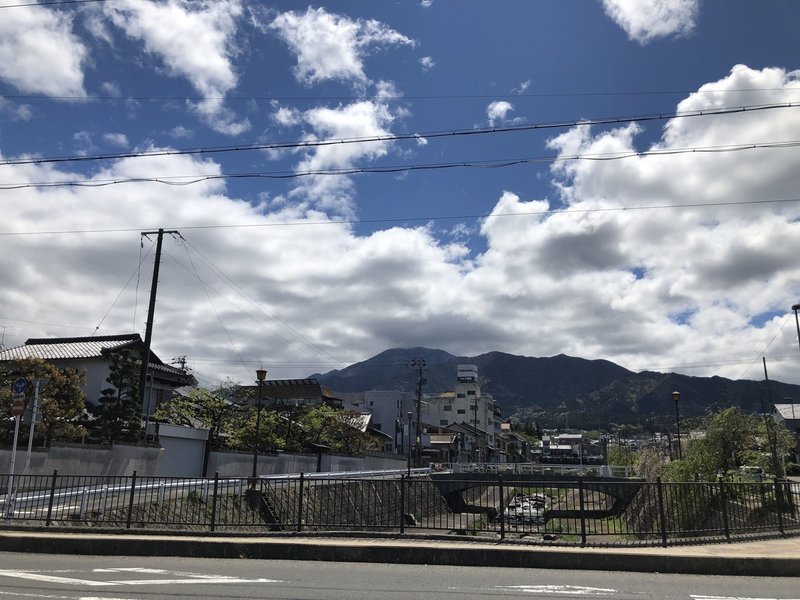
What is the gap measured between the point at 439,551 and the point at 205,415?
31.3m

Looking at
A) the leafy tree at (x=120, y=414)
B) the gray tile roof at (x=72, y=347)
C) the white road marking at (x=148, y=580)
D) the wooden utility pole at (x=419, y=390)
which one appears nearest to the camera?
the white road marking at (x=148, y=580)

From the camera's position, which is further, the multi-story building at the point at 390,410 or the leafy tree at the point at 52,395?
the multi-story building at the point at 390,410

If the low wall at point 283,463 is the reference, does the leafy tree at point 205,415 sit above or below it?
above

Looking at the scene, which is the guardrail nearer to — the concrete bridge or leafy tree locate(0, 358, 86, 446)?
the concrete bridge

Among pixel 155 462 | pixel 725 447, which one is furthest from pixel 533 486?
pixel 725 447

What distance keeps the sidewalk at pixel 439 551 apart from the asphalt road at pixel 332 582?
0.29 metres

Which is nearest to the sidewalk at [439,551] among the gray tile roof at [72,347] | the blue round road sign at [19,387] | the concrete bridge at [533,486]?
the concrete bridge at [533,486]

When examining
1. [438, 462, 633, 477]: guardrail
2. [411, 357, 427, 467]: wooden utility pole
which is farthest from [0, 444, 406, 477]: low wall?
[411, 357, 427, 467]: wooden utility pole

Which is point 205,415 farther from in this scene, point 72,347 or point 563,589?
point 563,589

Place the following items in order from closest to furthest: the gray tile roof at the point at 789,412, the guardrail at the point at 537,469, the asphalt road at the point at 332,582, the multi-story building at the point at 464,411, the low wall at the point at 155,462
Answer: the asphalt road at the point at 332,582 → the low wall at the point at 155,462 → the guardrail at the point at 537,469 → the gray tile roof at the point at 789,412 → the multi-story building at the point at 464,411

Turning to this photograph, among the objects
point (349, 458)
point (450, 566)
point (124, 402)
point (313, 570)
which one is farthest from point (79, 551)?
point (349, 458)

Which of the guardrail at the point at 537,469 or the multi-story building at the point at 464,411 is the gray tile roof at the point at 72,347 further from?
the multi-story building at the point at 464,411

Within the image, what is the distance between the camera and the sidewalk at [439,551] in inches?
384

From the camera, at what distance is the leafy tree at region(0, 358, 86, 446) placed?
2225 centimetres
